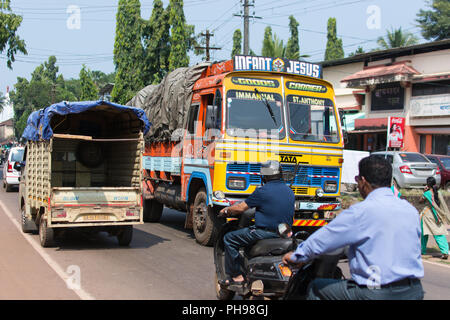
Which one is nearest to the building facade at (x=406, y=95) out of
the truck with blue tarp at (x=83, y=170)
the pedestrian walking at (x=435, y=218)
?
the pedestrian walking at (x=435, y=218)

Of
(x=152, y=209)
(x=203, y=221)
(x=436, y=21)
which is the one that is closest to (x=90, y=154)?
(x=152, y=209)

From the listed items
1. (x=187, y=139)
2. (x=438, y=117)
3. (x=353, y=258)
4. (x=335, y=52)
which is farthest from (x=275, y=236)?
(x=335, y=52)

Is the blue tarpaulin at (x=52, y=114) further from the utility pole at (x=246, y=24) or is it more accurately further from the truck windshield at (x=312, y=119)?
the utility pole at (x=246, y=24)

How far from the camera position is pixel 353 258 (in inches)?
131

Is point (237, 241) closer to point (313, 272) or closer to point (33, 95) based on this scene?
point (313, 272)

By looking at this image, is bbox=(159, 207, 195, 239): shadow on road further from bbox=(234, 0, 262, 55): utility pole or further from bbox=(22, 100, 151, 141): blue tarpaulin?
bbox=(234, 0, 262, 55): utility pole

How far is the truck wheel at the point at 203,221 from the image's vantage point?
939 centimetres

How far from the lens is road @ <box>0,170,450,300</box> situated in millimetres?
6191

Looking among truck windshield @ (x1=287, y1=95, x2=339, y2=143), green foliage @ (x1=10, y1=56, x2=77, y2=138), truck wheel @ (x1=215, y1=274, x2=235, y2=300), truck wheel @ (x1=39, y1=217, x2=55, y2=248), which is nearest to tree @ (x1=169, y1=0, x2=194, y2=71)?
truck windshield @ (x1=287, y1=95, x2=339, y2=143)

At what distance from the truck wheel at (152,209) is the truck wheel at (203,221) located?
357cm

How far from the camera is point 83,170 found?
1168cm

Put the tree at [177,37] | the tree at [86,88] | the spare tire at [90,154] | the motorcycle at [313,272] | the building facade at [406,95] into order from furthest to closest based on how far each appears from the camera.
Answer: the tree at [86,88], the tree at [177,37], the building facade at [406,95], the spare tire at [90,154], the motorcycle at [313,272]

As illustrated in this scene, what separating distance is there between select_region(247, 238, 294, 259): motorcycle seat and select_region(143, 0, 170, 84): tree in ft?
107
